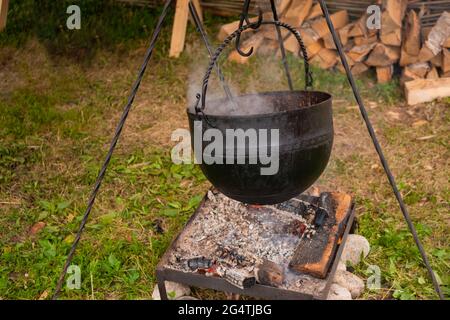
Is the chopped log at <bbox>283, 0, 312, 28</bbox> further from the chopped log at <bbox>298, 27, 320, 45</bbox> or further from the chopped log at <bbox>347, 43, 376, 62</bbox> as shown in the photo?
the chopped log at <bbox>347, 43, 376, 62</bbox>

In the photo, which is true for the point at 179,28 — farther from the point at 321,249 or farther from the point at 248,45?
the point at 321,249

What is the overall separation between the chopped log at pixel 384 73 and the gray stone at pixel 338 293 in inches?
116

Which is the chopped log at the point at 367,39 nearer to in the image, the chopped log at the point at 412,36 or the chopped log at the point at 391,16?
the chopped log at the point at 391,16

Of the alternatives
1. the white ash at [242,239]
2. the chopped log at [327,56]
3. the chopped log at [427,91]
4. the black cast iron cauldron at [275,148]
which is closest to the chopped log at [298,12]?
the chopped log at [327,56]

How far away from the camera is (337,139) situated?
4367mm

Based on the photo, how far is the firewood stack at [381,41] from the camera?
4781 mm

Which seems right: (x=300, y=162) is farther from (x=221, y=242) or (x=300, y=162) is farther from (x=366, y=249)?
(x=366, y=249)

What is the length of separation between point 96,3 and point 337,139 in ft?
11.6

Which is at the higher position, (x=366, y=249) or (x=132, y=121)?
(x=132, y=121)

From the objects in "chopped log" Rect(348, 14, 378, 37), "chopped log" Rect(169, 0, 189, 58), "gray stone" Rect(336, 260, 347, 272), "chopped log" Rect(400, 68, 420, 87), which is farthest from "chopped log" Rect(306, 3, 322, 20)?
"gray stone" Rect(336, 260, 347, 272)

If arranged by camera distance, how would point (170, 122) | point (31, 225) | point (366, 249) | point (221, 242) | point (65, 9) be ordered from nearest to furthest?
point (221, 242)
point (366, 249)
point (31, 225)
point (170, 122)
point (65, 9)

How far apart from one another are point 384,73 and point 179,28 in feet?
6.90

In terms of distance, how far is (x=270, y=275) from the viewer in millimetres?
2428
